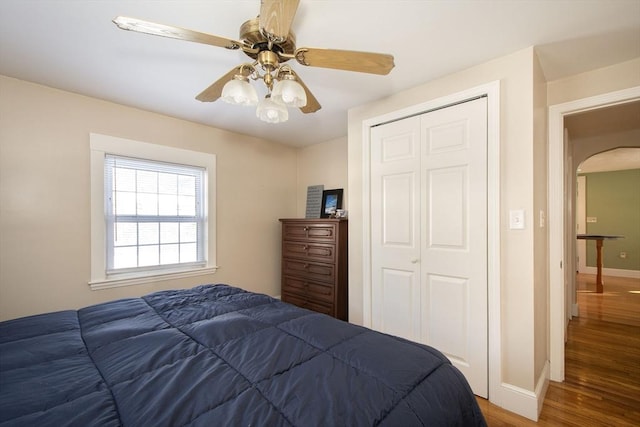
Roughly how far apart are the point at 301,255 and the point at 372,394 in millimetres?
2524

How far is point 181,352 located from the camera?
1094 mm

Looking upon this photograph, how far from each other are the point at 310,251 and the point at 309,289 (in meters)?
0.45

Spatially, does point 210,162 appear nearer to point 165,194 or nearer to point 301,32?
point 165,194

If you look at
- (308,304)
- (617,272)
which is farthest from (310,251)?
(617,272)

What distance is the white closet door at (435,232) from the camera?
195 centimetres

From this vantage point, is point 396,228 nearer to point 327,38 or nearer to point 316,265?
point 316,265

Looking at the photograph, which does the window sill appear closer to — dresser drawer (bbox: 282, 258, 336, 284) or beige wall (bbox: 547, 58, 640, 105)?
dresser drawer (bbox: 282, 258, 336, 284)

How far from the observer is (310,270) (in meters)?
3.24

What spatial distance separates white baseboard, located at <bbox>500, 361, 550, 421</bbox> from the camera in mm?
1725

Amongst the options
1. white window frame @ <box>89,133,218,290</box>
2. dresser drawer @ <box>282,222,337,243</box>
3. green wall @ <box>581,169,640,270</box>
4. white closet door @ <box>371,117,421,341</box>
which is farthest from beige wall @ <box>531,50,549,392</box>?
green wall @ <box>581,169,640,270</box>

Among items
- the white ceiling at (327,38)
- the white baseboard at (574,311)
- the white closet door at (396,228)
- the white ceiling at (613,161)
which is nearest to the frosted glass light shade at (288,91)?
the white ceiling at (327,38)

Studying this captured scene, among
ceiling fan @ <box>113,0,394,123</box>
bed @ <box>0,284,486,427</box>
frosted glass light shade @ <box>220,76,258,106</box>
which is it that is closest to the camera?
bed @ <box>0,284,486,427</box>

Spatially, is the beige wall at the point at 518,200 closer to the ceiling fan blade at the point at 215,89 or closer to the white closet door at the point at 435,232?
the white closet door at the point at 435,232

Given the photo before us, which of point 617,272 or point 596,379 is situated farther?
point 617,272
